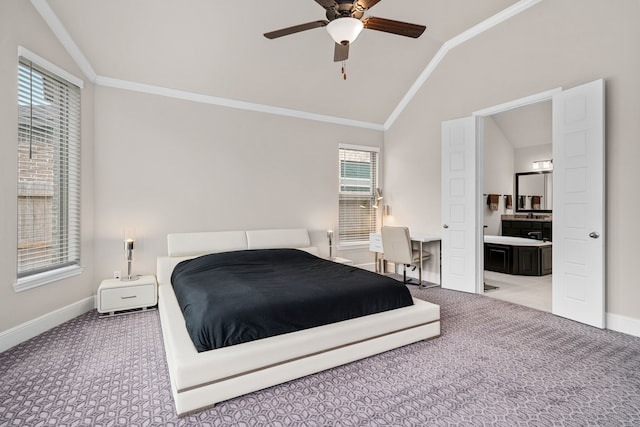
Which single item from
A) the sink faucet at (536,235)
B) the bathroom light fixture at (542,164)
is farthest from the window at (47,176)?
the bathroom light fixture at (542,164)

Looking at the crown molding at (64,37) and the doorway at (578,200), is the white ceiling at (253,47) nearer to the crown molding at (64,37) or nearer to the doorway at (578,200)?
the crown molding at (64,37)

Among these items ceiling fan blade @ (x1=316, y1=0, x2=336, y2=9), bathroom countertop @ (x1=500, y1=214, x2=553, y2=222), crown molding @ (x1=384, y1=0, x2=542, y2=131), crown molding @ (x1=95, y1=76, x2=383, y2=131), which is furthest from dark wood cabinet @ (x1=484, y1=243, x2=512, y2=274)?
ceiling fan blade @ (x1=316, y1=0, x2=336, y2=9)

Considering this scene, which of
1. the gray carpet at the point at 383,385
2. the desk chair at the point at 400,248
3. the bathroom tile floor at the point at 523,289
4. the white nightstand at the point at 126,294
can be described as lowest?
the gray carpet at the point at 383,385

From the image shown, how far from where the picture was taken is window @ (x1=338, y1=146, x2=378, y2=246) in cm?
566

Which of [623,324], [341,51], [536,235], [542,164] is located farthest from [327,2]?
[542,164]

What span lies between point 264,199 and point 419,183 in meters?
2.62

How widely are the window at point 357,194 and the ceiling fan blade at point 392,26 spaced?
309 centimetres

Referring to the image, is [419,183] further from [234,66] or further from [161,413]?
[161,413]

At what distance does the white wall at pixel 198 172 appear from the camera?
3.88 m

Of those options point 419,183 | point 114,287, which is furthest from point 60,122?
point 419,183

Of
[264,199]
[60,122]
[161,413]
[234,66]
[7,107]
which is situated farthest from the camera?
[264,199]

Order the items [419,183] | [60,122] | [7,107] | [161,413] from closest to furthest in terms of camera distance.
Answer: [161,413]
[7,107]
[60,122]
[419,183]

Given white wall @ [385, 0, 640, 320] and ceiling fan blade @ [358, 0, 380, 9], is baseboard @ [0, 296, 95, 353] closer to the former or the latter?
ceiling fan blade @ [358, 0, 380, 9]

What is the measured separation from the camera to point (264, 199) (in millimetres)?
4844
